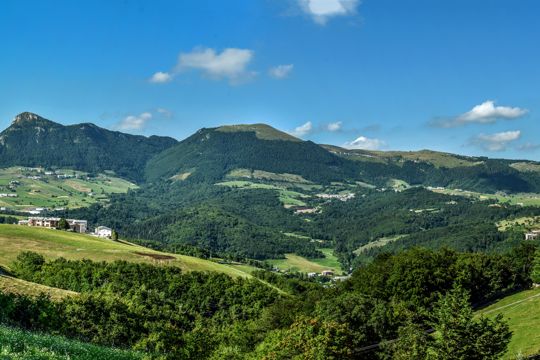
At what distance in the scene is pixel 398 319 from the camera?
70.7m

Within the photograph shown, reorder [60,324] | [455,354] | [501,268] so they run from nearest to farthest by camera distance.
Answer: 1. [455,354]
2. [60,324]
3. [501,268]

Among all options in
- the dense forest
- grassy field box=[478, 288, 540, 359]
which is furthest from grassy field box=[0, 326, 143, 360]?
grassy field box=[478, 288, 540, 359]

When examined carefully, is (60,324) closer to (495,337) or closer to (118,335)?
(118,335)

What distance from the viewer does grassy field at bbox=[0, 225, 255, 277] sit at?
491ft

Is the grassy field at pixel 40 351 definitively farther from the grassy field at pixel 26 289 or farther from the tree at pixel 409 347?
the grassy field at pixel 26 289

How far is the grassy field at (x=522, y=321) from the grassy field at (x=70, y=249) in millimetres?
96901

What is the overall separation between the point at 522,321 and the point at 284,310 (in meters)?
40.2

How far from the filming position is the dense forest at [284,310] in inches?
1613

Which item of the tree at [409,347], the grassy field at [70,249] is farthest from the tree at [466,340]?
the grassy field at [70,249]

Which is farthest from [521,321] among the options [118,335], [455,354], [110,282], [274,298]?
[110,282]

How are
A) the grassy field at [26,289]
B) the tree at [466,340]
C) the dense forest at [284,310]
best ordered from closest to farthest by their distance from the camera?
the tree at [466,340] < the dense forest at [284,310] < the grassy field at [26,289]

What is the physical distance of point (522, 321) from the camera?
6581 centimetres

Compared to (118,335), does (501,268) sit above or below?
above

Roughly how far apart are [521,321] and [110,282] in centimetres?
9184
